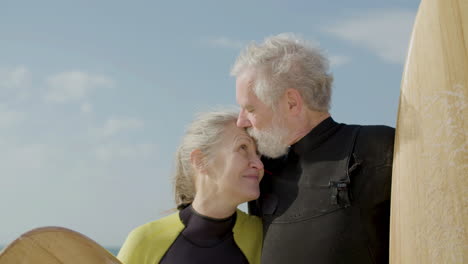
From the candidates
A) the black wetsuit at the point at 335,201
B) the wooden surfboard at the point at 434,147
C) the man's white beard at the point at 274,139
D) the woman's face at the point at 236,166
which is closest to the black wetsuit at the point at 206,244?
the woman's face at the point at 236,166

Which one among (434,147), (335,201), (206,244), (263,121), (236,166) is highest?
(263,121)

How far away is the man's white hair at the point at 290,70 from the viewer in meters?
2.64

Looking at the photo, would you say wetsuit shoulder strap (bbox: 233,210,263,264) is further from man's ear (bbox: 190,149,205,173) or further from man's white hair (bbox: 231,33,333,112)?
man's white hair (bbox: 231,33,333,112)

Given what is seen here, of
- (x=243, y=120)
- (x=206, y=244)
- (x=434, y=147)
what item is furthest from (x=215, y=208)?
(x=434, y=147)

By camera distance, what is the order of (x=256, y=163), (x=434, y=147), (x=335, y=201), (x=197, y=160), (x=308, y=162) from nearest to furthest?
1. (x=434, y=147)
2. (x=335, y=201)
3. (x=308, y=162)
4. (x=256, y=163)
5. (x=197, y=160)

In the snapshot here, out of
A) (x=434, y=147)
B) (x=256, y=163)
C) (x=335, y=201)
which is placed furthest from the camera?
(x=256, y=163)

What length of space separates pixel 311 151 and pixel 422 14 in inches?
28.7

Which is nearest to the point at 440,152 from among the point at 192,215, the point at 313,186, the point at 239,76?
the point at 313,186

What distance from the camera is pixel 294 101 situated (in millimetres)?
2643

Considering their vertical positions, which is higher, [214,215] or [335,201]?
[335,201]

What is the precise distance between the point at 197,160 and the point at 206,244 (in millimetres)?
422

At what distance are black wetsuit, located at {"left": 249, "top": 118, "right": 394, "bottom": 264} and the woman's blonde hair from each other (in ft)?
1.52

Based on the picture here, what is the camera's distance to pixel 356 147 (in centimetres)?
250

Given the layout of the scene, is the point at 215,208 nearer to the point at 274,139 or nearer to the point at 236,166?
the point at 236,166
